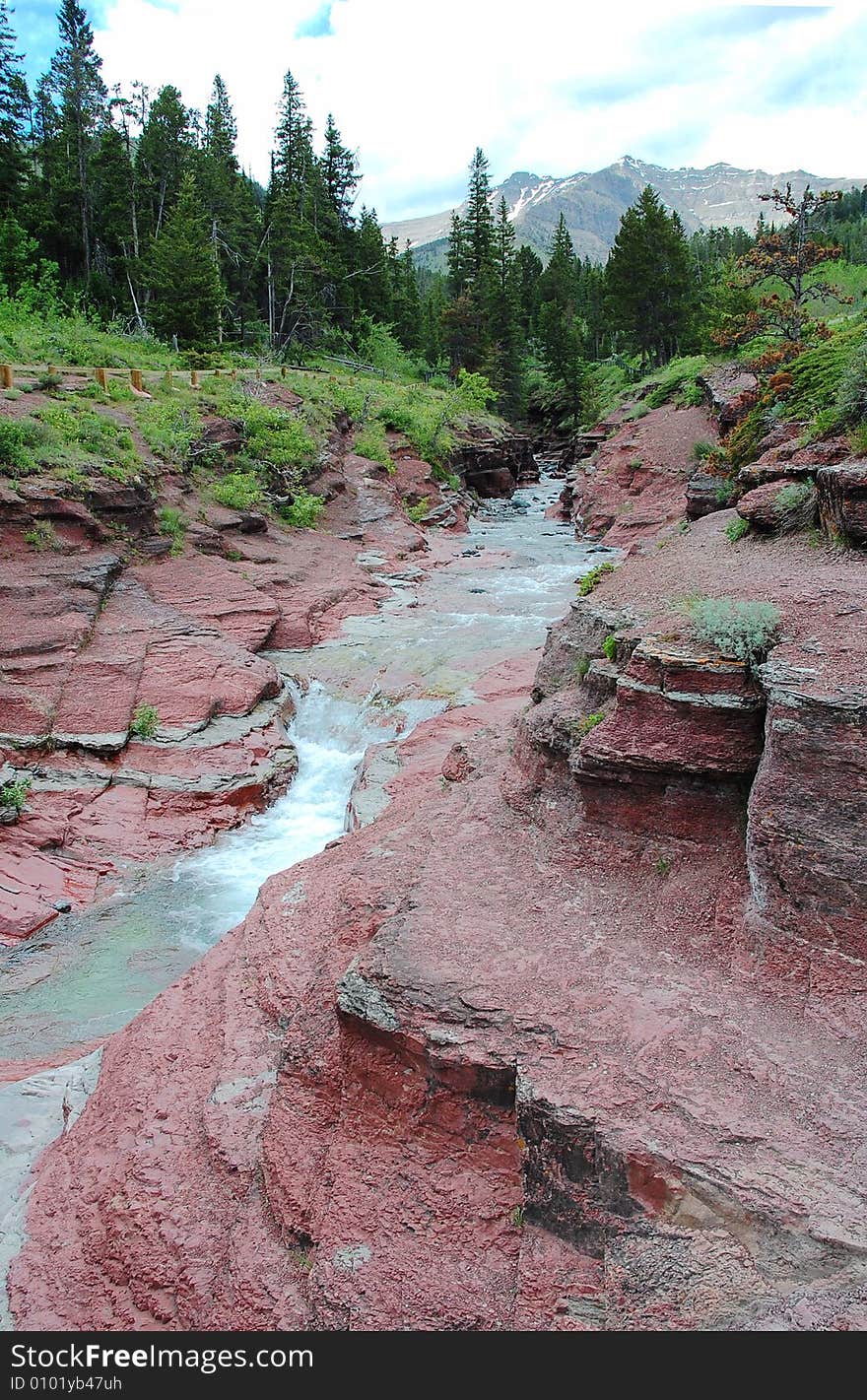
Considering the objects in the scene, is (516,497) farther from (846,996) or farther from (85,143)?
(846,996)

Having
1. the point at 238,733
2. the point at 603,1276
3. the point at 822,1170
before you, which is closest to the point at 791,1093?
the point at 822,1170

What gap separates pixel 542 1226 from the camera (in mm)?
4734

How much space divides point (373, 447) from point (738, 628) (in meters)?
27.6

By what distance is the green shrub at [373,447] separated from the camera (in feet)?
105

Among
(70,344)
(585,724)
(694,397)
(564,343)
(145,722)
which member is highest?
(564,343)

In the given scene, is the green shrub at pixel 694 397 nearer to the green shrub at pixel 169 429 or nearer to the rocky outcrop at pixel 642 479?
the rocky outcrop at pixel 642 479

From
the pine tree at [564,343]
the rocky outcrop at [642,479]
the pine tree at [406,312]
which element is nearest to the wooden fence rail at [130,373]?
the rocky outcrop at [642,479]

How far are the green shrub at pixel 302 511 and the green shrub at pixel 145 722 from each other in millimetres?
11621

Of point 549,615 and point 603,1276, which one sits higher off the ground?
point 549,615

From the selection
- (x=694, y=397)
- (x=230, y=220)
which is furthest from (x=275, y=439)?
(x=230, y=220)

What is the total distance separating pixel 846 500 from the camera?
8.78 metres

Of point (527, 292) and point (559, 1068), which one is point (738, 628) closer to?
point (559, 1068)

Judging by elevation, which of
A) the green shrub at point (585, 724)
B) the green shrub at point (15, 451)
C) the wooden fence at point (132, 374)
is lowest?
the green shrub at point (585, 724)

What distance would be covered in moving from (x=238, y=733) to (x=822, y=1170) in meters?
11.9
